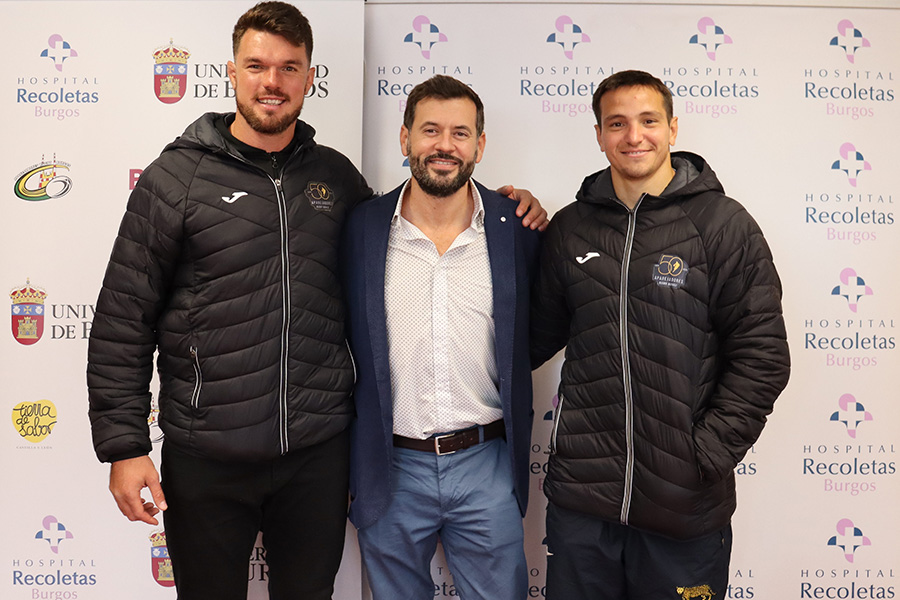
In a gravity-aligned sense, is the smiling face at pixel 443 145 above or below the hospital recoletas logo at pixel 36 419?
above

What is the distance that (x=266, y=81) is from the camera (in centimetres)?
178

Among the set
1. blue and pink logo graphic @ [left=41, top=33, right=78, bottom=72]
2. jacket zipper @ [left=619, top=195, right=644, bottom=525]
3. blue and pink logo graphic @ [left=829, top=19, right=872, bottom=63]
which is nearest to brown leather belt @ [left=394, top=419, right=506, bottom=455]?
jacket zipper @ [left=619, top=195, right=644, bottom=525]

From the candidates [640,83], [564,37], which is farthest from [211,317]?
[564,37]

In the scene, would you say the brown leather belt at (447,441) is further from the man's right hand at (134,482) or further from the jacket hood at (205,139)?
the jacket hood at (205,139)

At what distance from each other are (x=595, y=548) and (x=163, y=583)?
1.58 metres

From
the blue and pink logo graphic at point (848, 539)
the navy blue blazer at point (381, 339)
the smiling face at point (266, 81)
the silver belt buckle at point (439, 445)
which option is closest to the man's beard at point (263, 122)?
the smiling face at point (266, 81)

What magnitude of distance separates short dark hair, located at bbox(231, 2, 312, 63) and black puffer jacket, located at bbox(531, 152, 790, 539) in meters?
0.96

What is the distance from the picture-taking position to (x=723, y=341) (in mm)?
1732

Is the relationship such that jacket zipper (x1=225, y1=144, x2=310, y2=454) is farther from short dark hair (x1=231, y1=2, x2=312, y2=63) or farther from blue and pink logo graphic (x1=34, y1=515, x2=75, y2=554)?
blue and pink logo graphic (x1=34, y1=515, x2=75, y2=554)

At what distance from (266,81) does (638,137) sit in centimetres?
99

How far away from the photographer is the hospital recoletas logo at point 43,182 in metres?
2.34

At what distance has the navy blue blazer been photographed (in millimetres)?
1852

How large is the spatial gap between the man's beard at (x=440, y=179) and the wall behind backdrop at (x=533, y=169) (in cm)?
53

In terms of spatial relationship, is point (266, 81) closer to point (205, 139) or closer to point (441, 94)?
point (205, 139)
